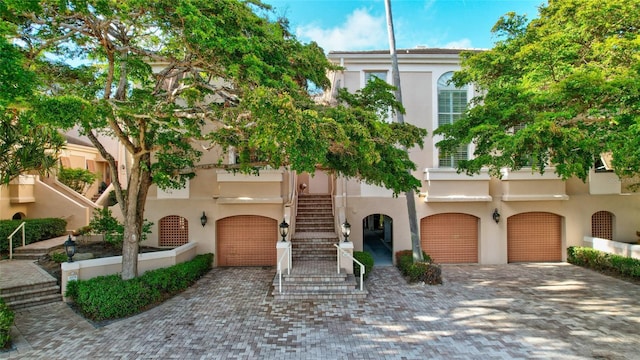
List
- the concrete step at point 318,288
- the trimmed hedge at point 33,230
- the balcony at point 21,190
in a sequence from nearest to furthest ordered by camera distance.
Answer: the concrete step at point 318,288
the trimmed hedge at point 33,230
the balcony at point 21,190

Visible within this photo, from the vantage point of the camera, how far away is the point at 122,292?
8977 mm

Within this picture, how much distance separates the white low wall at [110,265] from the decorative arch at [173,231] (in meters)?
1.84

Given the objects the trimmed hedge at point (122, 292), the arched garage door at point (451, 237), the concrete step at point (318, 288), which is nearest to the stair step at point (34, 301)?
the trimmed hedge at point (122, 292)

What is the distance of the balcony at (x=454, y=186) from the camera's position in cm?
1380

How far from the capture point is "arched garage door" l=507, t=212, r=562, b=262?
14727mm

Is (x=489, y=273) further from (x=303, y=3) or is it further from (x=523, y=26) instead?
(x=303, y=3)

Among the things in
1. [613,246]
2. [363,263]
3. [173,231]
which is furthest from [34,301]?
[613,246]

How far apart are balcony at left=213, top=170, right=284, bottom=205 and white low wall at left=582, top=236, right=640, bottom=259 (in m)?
13.8

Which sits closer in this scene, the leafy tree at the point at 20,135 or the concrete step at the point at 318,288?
the leafy tree at the point at 20,135

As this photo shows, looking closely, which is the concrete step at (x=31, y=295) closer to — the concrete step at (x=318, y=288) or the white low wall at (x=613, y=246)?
the concrete step at (x=318, y=288)

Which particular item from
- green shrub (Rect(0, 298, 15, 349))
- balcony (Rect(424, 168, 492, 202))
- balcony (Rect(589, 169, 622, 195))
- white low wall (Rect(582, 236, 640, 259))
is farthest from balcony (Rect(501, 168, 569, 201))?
green shrub (Rect(0, 298, 15, 349))

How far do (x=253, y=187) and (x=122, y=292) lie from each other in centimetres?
620

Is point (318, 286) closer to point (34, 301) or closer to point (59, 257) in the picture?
point (34, 301)

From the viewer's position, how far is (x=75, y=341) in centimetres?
748
